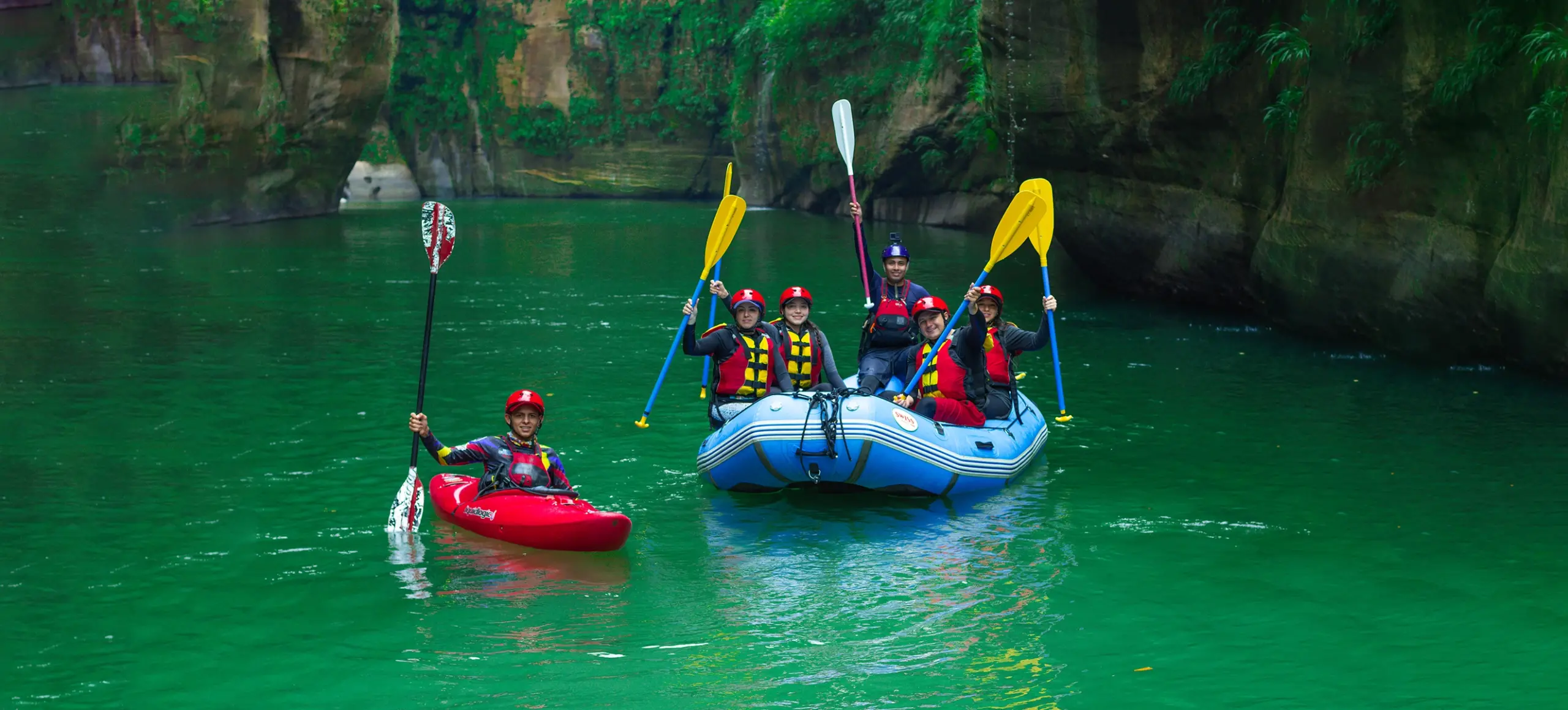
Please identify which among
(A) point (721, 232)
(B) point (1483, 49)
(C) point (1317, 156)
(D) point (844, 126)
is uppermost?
(B) point (1483, 49)

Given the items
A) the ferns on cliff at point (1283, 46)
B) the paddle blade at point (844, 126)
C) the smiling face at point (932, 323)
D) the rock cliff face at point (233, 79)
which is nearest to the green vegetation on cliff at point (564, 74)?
the rock cliff face at point (233, 79)

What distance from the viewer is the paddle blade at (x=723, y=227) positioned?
483 inches

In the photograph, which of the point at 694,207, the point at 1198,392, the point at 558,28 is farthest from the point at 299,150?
the point at 1198,392

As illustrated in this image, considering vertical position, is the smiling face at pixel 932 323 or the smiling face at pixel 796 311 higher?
the smiling face at pixel 796 311

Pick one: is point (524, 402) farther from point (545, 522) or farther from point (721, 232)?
point (721, 232)

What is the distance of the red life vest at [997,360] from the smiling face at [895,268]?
1.17 meters

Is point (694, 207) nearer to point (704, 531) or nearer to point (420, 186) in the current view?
point (420, 186)

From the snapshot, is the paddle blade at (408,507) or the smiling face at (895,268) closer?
the paddle blade at (408,507)

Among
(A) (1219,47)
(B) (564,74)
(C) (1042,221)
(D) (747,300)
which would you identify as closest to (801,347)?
(D) (747,300)

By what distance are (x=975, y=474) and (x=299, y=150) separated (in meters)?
30.8

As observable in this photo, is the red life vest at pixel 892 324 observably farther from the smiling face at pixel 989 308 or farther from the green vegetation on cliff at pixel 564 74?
the green vegetation on cliff at pixel 564 74

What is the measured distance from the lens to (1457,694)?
6.83 metres

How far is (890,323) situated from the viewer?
12.5 m

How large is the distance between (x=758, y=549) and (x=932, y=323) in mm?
2694
